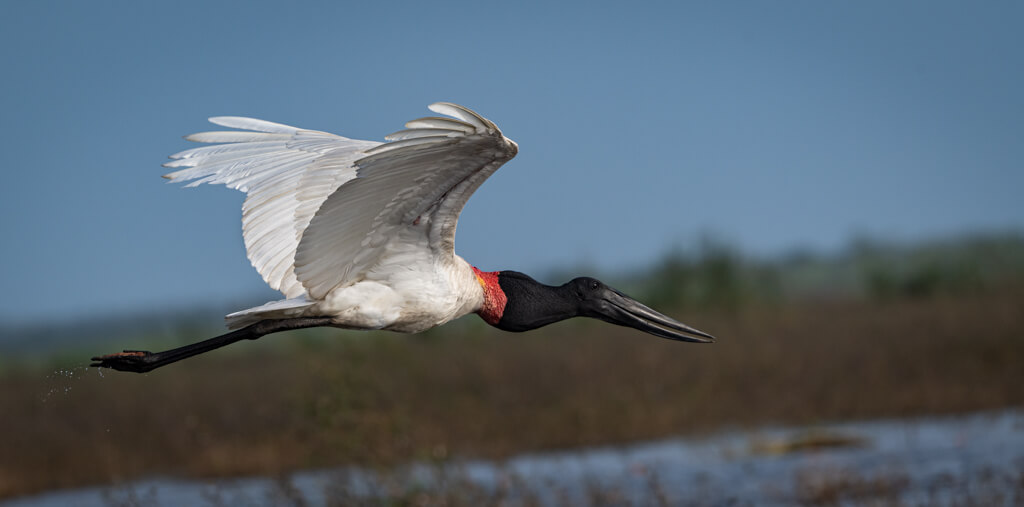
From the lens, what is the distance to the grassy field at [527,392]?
13.3 m

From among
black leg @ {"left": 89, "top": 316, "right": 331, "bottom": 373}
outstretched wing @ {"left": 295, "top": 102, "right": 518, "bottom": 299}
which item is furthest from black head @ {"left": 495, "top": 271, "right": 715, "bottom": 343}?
black leg @ {"left": 89, "top": 316, "right": 331, "bottom": 373}

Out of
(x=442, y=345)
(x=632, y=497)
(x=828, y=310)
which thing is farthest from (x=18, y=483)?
(x=828, y=310)

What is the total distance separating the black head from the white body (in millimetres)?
201

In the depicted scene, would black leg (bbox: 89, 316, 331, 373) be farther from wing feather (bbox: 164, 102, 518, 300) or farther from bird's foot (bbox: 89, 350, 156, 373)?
wing feather (bbox: 164, 102, 518, 300)

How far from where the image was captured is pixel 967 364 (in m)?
15.3

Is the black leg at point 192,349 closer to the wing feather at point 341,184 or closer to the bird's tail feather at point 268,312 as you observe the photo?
the bird's tail feather at point 268,312

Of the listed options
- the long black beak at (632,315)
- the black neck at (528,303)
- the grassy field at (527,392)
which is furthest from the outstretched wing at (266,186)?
the grassy field at (527,392)

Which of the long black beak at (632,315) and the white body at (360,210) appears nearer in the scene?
the white body at (360,210)

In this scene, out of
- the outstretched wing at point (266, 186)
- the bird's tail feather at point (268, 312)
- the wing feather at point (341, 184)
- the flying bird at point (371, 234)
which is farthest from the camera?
the outstretched wing at point (266, 186)

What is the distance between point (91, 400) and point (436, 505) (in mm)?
10565

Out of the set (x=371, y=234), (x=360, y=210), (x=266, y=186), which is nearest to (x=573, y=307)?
(x=371, y=234)

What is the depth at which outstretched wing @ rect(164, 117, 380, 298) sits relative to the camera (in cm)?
459

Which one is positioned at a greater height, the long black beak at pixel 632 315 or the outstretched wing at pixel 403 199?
the outstretched wing at pixel 403 199

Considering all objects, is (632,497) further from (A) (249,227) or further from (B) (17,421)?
(B) (17,421)
